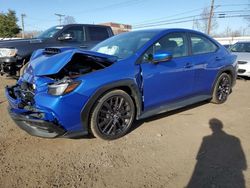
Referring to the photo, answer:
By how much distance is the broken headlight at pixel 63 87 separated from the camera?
3.28 metres

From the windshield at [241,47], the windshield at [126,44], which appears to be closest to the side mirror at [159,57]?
the windshield at [126,44]

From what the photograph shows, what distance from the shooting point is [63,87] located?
3.28 metres

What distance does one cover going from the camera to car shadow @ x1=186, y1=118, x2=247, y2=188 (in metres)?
2.84

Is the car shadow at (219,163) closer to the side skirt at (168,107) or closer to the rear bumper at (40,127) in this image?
the side skirt at (168,107)

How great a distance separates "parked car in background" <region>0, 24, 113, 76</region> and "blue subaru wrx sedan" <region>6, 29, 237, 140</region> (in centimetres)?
250

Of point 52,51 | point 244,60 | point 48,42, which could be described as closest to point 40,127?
point 52,51

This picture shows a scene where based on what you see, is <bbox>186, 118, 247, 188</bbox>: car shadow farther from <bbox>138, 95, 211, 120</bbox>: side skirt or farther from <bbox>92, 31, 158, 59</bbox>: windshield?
<bbox>92, 31, 158, 59</bbox>: windshield

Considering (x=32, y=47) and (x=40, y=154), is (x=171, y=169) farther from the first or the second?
(x=32, y=47)

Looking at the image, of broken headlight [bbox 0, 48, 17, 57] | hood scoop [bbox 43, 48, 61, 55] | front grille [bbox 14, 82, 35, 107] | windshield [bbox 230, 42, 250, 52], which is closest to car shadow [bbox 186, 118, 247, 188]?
front grille [bbox 14, 82, 35, 107]

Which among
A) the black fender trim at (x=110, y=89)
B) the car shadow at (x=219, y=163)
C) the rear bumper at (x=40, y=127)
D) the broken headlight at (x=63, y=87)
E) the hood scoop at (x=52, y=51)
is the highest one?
the hood scoop at (x=52, y=51)

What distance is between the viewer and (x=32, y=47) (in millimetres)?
7488

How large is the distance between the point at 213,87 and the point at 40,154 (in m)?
3.71

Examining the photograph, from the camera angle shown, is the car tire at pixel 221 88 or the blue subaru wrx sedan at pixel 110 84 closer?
the blue subaru wrx sedan at pixel 110 84

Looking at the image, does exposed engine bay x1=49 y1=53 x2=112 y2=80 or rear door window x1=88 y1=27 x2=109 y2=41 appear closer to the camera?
exposed engine bay x1=49 y1=53 x2=112 y2=80
